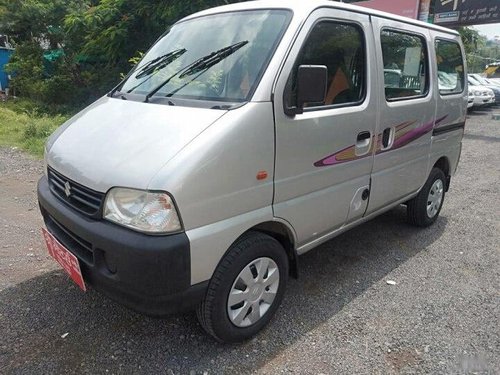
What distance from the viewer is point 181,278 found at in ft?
6.67

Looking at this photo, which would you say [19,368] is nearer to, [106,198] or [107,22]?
[106,198]

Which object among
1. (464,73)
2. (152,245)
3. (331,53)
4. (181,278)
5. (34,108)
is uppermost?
(331,53)

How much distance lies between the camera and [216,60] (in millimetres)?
2555

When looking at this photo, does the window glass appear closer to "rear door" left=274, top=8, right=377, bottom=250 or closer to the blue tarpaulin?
"rear door" left=274, top=8, right=377, bottom=250

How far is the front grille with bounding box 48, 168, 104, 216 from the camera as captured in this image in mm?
2141

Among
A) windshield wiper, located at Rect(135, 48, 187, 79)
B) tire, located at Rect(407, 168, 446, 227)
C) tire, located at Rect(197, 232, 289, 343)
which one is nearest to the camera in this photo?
tire, located at Rect(197, 232, 289, 343)

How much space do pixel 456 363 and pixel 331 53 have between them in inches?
81.8

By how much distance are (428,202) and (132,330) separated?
3.18 metres

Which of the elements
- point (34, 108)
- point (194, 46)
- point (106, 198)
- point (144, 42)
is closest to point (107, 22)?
point (144, 42)

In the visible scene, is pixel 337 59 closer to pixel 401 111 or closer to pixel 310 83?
pixel 310 83

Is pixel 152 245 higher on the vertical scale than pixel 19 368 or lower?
higher

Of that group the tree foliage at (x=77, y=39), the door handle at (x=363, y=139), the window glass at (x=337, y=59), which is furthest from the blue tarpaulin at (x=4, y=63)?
the door handle at (x=363, y=139)

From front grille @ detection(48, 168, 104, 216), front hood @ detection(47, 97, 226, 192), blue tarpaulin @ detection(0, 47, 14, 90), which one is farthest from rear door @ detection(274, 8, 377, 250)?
blue tarpaulin @ detection(0, 47, 14, 90)

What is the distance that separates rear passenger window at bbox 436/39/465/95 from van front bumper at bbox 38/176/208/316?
3154 millimetres
